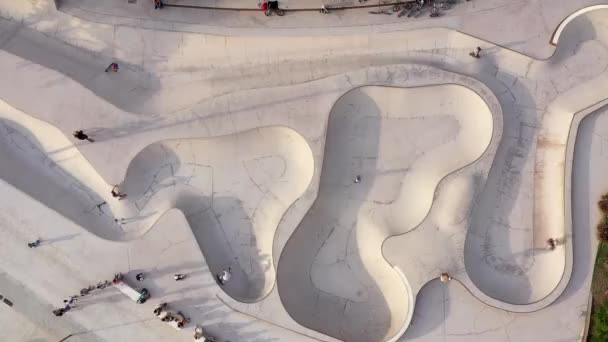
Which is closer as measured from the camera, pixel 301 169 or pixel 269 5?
pixel 301 169

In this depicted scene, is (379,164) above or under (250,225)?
above

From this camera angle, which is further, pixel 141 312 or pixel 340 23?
pixel 340 23

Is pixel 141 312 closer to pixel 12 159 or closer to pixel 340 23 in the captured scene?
pixel 12 159

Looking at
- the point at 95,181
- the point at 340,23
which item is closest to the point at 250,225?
the point at 95,181

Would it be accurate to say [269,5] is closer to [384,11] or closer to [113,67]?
[384,11]

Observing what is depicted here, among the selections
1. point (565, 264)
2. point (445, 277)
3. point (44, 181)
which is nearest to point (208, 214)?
point (44, 181)

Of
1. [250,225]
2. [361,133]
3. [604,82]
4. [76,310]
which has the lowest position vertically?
[76,310]
